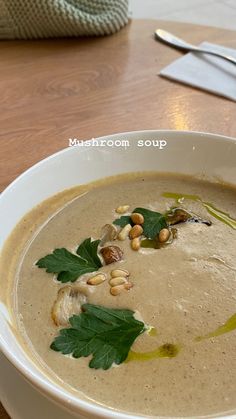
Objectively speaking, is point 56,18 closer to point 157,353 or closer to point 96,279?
point 96,279

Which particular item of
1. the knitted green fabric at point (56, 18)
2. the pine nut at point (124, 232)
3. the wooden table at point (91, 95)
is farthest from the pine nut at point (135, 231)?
the knitted green fabric at point (56, 18)

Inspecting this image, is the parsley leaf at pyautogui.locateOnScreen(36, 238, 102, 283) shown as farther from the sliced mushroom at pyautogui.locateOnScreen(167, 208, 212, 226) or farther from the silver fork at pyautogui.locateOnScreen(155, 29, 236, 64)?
the silver fork at pyautogui.locateOnScreen(155, 29, 236, 64)

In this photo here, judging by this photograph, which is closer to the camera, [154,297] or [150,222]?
[154,297]

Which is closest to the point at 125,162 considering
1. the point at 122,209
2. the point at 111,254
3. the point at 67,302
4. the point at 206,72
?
the point at 122,209

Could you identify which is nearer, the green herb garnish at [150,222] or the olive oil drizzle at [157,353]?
the olive oil drizzle at [157,353]

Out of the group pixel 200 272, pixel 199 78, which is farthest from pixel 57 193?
pixel 199 78

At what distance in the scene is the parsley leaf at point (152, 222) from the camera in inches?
33.9

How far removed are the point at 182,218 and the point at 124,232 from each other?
0.10m

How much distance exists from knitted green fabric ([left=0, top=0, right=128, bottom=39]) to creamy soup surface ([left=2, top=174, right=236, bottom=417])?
2.35ft

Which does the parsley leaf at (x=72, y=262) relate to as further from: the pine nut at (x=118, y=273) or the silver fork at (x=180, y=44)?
the silver fork at (x=180, y=44)

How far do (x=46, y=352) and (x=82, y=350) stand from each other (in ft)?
0.15

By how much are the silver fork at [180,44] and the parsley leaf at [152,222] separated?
682 mm

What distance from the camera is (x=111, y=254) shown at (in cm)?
81

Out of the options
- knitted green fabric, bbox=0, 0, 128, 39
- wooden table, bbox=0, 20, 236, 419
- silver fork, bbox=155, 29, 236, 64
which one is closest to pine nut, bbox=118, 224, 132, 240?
wooden table, bbox=0, 20, 236, 419
